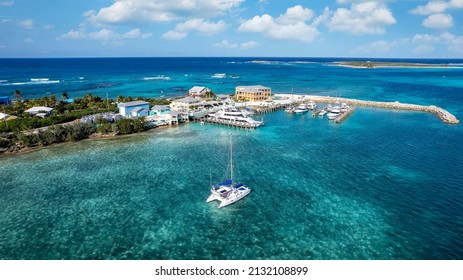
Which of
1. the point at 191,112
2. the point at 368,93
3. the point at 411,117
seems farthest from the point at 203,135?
the point at 368,93

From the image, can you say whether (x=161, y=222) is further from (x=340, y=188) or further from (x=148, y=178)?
(x=340, y=188)

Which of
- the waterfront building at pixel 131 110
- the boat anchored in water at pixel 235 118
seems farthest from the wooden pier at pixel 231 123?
the waterfront building at pixel 131 110

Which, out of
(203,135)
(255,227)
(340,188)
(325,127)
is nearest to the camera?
(255,227)

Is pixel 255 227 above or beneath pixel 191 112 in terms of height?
beneath

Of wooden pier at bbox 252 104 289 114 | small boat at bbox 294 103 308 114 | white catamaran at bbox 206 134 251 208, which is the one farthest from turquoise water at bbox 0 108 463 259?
wooden pier at bbox 252 104 289 114

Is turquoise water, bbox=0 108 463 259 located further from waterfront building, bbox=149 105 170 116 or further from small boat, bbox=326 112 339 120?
small boat, bbox=326 112 339 120

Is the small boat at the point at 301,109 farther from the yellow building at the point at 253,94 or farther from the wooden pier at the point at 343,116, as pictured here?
the yellow building at the point at 253,94
